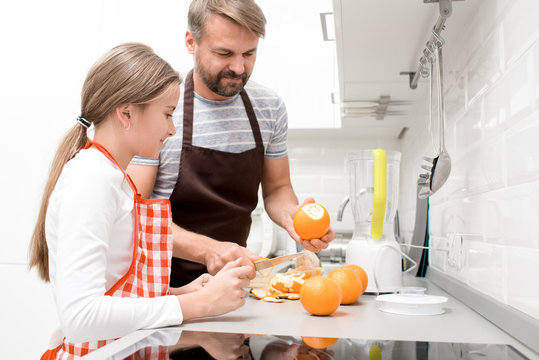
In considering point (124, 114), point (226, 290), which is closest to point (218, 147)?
point (124, 114)

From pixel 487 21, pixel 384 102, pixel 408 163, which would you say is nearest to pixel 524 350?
pixel 487 21

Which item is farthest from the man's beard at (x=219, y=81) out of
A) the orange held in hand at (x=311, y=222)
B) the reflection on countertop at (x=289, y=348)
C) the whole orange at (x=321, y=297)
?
the reflection on countertop at (x=289, y=348)

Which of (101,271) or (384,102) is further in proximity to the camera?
(384,102)

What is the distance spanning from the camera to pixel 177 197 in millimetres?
1221

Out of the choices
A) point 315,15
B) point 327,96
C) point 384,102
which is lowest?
point 384,102

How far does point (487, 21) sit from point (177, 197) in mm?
772

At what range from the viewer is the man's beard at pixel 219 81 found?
3.86 feet

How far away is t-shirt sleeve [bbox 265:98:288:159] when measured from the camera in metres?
1.39

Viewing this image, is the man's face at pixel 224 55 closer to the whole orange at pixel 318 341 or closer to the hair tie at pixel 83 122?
the hair tie at pixel 83 122

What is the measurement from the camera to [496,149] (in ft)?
2.54

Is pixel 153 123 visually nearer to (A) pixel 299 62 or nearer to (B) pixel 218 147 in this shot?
(B) pixel 218 147

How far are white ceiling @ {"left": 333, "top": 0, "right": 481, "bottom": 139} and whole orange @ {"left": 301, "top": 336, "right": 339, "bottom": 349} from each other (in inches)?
24.4

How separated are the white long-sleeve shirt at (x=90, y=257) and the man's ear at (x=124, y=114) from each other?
87 millimetres

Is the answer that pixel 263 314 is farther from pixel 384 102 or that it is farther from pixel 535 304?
pixel 384 102
